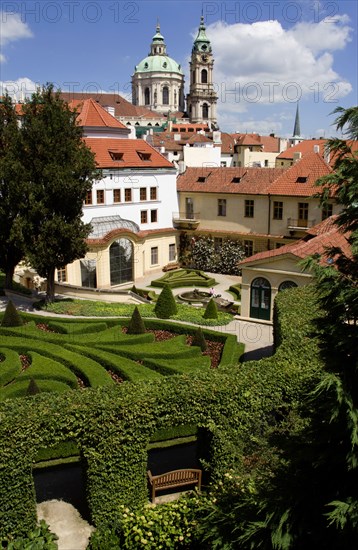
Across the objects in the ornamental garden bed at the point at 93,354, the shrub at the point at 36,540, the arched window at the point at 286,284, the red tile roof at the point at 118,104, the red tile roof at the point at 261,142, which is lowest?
the shrub at the point at 36,540

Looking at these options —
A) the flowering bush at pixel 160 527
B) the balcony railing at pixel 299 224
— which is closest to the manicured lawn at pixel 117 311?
the balcony railing at pixel 299 224

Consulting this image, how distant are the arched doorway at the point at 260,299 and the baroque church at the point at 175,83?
129 meters

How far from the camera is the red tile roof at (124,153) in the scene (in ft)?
132

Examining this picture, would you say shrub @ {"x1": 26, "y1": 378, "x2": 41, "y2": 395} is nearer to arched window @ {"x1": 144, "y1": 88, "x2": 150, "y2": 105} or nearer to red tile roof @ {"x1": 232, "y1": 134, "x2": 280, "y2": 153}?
red tile roof @ {"x1": 232, "y1": 134, "x2": 280, "y2": 153}

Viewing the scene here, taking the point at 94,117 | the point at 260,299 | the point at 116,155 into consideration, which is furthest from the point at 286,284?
the point at 94,117

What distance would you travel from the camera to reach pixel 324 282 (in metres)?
8.02

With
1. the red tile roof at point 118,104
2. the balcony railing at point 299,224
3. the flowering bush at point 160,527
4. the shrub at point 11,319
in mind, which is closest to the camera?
the flowering bush at point 160,527

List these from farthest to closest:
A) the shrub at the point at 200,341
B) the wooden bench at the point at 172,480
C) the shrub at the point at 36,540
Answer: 1. the shrub at the point at 200,341
2. the wooden bench at the point at 172,480
3. the shrub at the point at 36,540

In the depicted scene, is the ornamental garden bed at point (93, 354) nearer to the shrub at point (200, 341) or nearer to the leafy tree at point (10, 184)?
the shrub at point (200, 341)

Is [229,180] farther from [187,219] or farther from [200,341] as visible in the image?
[200,341]

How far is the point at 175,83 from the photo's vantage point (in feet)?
534

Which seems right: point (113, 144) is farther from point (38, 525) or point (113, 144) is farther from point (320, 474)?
point (320, 474)

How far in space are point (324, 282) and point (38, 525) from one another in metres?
9.68

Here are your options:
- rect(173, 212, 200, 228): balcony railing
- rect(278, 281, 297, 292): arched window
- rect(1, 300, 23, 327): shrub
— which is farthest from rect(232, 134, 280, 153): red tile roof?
rect(1, 300, 23, 327): shrub
